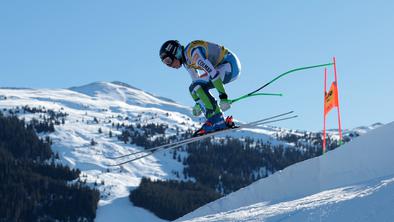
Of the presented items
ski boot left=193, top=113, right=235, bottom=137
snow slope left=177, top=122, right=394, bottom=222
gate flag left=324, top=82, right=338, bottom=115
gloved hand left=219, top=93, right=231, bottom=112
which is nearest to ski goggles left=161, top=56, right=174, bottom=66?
gloved hand left=219, top=93, right=231, bottom=112

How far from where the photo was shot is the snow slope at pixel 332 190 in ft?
33.1

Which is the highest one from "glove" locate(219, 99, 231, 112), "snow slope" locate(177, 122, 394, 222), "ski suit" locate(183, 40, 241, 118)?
"ski suit" locate(183, 40, 241, 118)

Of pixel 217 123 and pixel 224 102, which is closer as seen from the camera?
pixel 224 102

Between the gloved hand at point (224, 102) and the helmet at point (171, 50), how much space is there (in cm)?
108

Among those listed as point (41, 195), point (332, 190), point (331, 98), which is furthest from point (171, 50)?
point (41, 195)

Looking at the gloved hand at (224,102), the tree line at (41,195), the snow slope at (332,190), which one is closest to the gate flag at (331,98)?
the snow slope at (332,190)

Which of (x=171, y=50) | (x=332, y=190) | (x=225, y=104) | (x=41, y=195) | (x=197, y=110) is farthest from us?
(x=41, y=195)

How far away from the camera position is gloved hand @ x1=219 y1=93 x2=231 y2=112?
11.6 metres

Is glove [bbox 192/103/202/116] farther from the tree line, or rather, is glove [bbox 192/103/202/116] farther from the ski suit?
the tree line

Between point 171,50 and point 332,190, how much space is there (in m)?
5.11

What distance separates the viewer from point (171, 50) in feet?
37.8

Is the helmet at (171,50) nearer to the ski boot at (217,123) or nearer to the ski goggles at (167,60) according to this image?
the ski goggles at (167,60)

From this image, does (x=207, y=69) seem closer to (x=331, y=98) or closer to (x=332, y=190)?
(x=332, y=190)

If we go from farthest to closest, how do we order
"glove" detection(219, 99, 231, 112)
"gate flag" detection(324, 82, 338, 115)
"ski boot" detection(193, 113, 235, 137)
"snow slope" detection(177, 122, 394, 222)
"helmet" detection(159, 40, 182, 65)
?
"gate flag" detection(324, 82, 338, 115)
"ski boot" detection(193, 113, 235, 137)
"glove" detection(219, 99, 231, 112)
"helmet" detection(159, 40, 182, 65)
"snow slope" detection(177, 122, 394, 222)
